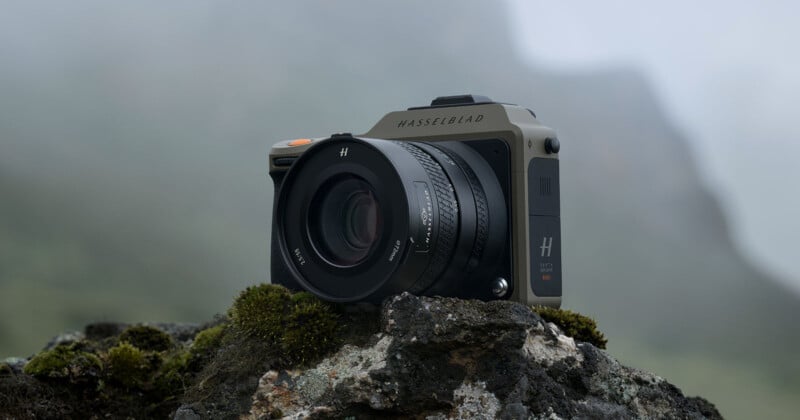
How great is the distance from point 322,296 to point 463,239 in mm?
762

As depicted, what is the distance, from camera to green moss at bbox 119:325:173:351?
8102mm

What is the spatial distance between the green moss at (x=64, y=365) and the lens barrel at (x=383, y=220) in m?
2.37

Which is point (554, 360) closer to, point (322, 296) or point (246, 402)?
point (322, 296)

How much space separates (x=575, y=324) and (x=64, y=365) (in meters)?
3.44

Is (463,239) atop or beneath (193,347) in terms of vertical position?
atop

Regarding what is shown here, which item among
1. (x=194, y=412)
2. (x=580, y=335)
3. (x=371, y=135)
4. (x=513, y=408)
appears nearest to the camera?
(x=513, y=408)

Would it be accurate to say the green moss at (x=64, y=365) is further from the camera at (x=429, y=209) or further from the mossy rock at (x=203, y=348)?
the camera at (x=429, y=209)

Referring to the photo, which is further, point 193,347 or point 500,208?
point 193,347

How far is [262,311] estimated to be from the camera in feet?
19.3

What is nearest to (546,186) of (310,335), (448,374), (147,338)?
(448,374)

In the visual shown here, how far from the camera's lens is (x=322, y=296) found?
5598 mm

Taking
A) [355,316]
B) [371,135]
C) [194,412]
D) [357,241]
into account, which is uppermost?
[371,135]

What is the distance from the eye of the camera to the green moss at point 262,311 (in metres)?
5.78

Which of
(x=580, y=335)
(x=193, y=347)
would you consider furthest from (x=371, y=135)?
(x=193, y=347)
